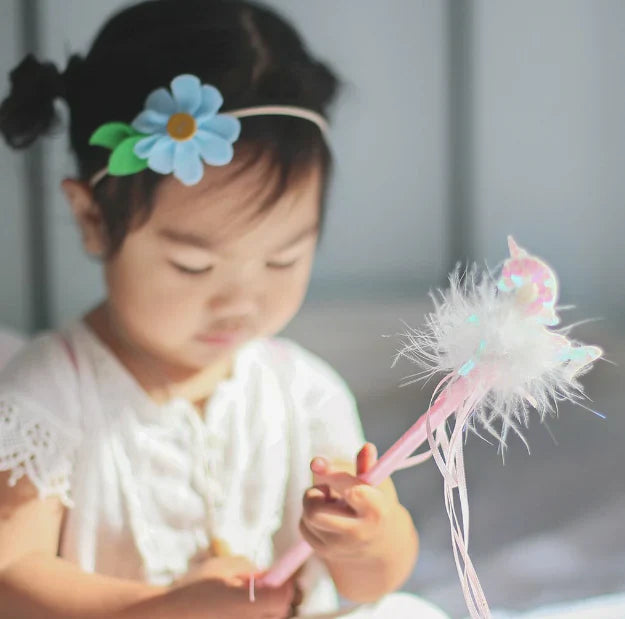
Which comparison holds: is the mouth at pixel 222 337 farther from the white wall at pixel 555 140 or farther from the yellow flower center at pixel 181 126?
the white wall at pixel 555 140

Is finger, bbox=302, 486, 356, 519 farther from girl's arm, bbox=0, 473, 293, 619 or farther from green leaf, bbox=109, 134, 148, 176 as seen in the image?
green leaf, bbox=109, 134, 148, 176

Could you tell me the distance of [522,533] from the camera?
2.05ft

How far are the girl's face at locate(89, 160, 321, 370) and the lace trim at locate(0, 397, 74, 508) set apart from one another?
74 mm

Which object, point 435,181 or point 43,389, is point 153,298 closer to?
point 43,389

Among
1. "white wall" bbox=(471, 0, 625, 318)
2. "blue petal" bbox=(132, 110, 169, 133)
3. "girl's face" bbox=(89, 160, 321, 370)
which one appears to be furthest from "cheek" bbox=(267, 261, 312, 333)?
"white wall" bbox=(471, 0, 625, 318)

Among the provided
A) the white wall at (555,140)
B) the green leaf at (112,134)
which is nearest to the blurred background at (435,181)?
the white wall at (555,140)

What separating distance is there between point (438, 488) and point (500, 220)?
0.28m

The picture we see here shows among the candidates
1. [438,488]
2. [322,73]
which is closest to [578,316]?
[438,488]

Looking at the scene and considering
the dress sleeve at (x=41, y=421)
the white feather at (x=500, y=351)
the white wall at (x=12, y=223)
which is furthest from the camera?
the white wall at (x=12, y=223)

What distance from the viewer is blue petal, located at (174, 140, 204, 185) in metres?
0.45

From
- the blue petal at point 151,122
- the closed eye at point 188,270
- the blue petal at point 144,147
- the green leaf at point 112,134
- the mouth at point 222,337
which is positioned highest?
the blue petal at point 151,122

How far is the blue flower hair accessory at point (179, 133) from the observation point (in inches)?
17.9

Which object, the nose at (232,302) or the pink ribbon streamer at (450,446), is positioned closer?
the pink ribbon streamer at (450,446)

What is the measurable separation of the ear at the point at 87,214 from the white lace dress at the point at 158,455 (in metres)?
0.05
